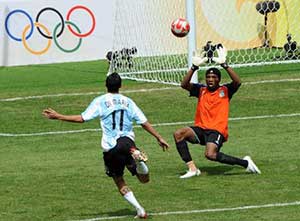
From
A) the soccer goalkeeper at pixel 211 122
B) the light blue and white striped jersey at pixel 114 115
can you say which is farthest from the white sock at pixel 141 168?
the soccer goalkeeper at pixel 211 122

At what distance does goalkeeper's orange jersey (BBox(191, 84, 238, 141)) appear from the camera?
15.2m

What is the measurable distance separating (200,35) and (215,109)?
16.2 meters

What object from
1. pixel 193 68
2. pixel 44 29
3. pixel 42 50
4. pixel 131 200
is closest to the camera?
pixel 131 200

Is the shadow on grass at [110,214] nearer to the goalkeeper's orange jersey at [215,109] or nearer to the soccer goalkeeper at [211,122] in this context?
the soccer goalkeeper at [211,122]

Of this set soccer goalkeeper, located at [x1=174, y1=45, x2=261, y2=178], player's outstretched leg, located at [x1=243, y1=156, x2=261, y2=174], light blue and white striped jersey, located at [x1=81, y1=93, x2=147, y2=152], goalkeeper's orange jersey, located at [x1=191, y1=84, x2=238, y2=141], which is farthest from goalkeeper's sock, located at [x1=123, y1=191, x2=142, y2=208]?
goalkeeper's orange jersey, located at [x1=191, y1=84, x2=238, y2=141]

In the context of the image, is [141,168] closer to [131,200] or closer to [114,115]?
[131,200]

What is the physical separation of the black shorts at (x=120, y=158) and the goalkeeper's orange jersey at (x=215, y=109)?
325 cm

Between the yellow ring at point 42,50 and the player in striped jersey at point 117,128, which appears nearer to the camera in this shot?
the player in striped jersey at point 117,128

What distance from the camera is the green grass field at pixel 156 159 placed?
12.7 m

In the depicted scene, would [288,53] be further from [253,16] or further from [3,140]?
[3,140]

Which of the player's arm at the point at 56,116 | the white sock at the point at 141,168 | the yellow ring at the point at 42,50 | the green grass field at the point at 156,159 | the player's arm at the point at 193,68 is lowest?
the yellow ring at the point at 42,50

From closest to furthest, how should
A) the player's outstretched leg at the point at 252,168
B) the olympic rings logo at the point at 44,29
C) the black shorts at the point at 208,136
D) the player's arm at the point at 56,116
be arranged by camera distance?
1. the player's arm at the point at 56,116
2. the player's outstretched leg at the point at 252,168
3. the black shorts at the point at 208,136
4. the olympic rings logo at the point at 44,29

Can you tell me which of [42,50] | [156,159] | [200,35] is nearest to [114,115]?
[156,159]

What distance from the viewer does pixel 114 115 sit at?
1220cm
